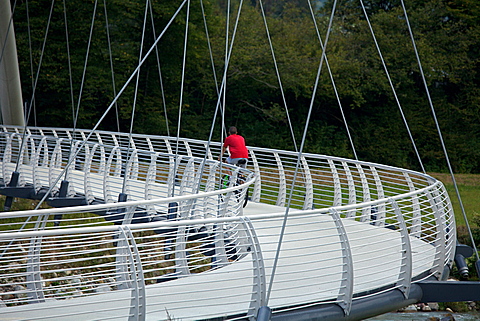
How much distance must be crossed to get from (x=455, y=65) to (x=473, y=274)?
18.1 metres

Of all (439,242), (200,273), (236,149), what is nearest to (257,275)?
(200,273)

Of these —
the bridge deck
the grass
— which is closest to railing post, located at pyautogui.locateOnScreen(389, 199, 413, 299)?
the bridge deck

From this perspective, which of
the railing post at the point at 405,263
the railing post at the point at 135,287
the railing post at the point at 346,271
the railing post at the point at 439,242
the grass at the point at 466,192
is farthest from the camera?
the grass at the point at 466,192

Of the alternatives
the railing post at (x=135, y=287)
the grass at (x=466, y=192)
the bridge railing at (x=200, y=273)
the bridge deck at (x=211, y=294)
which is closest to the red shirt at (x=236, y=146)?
the bridge railing at (x=200, y=273)

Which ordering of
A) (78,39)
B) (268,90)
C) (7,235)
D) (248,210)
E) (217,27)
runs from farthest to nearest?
(268,90), (217,27), (78,39), (248,210), (7,235)

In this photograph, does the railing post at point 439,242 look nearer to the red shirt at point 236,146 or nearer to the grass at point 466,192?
the red shirt at point 236,146

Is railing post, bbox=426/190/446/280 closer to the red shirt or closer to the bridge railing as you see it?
the bridge railing

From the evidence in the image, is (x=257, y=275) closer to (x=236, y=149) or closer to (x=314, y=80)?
(x=236, y=149)

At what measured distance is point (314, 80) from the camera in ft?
116

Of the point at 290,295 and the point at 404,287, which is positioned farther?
the point at 404,287

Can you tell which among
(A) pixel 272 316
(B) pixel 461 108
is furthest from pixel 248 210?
(B) pixel 461 108

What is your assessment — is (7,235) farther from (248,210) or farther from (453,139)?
(453,139)

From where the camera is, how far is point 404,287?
25.5 feet

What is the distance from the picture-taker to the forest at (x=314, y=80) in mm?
32625
